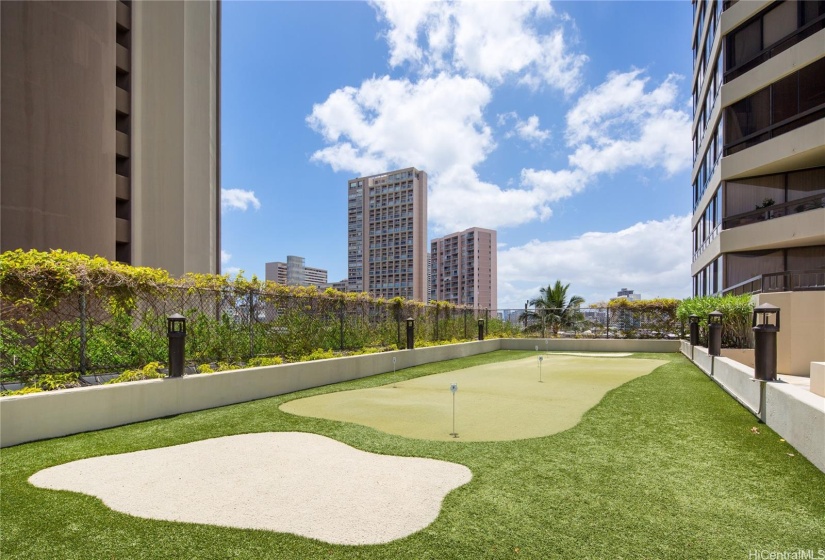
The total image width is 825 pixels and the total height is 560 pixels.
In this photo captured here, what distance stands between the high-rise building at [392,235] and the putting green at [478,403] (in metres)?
88.8

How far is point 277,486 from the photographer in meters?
4.39

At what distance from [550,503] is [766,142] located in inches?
780

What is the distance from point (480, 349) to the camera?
2036 cm

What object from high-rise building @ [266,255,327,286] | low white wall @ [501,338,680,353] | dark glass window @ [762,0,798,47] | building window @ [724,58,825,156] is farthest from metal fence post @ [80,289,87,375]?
high-rise building @ [266,255,327,286]

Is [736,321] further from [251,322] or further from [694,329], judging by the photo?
[251,322]

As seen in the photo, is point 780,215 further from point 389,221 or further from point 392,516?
point 389,221

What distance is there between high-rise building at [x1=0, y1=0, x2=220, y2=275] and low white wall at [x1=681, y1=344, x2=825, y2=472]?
24.6 metres

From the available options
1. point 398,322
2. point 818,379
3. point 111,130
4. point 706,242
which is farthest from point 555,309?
point 111,130

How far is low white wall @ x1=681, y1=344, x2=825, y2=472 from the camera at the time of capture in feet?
15.5

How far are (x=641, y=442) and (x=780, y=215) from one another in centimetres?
1711

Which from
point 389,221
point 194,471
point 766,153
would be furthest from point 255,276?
point 389,221

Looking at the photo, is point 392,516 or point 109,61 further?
point 109,61

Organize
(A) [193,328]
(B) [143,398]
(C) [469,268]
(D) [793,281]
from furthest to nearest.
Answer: (C) [469,268] → (D) [793,281] → (A) [193,328] → (B) [143,398]

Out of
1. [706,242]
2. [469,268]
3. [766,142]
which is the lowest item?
[706,242]
